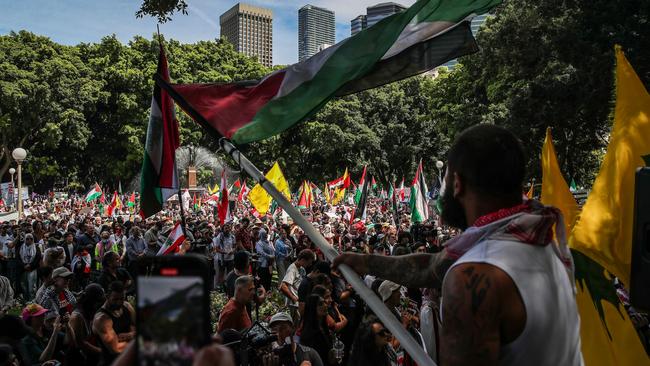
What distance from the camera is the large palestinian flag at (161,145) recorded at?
474 centimetres

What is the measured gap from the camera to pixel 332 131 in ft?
153

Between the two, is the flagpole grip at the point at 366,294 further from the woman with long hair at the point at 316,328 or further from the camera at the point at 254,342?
the woman with long hair at the point at 316,328

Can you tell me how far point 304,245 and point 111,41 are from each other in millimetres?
35522

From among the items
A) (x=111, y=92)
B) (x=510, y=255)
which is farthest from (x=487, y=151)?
(x=111, y=92)

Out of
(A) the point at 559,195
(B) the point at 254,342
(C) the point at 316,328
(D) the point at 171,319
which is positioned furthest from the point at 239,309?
(D) the point at 171,319

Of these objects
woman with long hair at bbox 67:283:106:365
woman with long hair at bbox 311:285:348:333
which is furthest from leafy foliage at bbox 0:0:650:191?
woman with long hair at bbox 67:283:106:365

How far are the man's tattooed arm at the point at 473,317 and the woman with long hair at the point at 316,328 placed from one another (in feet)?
14.7

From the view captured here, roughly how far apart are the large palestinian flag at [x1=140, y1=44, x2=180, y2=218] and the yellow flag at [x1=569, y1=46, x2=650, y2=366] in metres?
3.31

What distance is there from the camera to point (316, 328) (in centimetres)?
598

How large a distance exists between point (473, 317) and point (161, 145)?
12.3 feet

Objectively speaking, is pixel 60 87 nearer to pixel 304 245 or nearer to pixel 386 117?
pixel 386 117

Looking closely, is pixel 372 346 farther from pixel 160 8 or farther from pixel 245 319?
pixel 160 8

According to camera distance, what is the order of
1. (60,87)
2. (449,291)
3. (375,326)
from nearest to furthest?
(449,291) < (375,326) < (60,87)

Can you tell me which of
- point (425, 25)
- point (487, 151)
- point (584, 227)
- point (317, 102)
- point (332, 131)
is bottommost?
point (584, 227)
